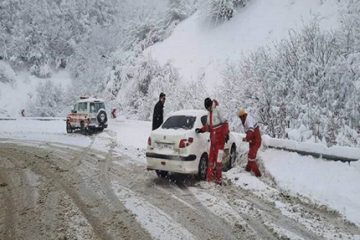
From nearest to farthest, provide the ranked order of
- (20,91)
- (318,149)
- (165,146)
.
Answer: (165,146)
(318,149)
(20,91)

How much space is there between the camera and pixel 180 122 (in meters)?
10.5

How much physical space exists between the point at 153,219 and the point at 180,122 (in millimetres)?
4020

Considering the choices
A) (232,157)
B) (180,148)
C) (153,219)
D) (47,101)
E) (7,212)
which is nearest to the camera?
(153,219)

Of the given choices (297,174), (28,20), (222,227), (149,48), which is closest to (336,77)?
(297,174)

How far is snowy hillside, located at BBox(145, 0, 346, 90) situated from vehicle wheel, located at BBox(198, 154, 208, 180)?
1466cm

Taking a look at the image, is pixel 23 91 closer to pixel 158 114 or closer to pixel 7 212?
pixel 158 114

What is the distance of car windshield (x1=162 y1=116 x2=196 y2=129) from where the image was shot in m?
10.3

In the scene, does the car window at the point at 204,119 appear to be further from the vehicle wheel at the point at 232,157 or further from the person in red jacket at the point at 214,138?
the vehicle wheel at the point at 232,157

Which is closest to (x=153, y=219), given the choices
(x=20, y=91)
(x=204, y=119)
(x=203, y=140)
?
(x=203, y=140)

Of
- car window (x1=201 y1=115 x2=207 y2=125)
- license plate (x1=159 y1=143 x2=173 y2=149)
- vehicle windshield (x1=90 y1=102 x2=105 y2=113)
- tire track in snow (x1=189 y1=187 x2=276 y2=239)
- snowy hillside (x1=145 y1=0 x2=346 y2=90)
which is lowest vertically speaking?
tire track in snow (x1=189 y1=187 x2=276 y2=239)

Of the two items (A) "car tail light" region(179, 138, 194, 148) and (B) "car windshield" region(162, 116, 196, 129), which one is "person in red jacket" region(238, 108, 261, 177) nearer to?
(B) "car windshield" region(162, 116, 196, 129)

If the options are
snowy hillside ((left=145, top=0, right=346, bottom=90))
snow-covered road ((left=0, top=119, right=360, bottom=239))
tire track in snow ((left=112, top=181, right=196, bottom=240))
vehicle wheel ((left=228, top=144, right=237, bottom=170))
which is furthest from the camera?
snowy hillside ((left=145, top=0, right=346, bottom=90))

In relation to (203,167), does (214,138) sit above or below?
above

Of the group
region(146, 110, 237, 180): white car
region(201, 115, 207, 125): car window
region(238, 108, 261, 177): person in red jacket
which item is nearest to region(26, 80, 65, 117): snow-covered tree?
region(146, 110, 237, 180): white car
